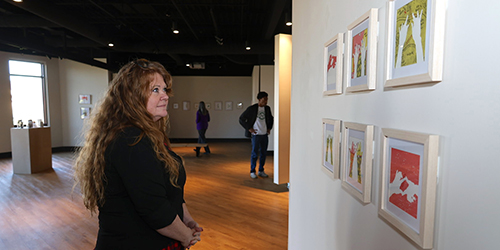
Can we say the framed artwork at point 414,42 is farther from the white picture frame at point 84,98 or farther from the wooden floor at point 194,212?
the white picture frame at point 84,98

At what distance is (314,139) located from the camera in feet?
6.14

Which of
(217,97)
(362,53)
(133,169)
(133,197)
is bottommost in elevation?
(133,197)

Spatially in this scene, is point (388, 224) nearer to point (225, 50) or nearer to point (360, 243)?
point (360, 243)

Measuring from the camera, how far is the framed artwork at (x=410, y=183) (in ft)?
2.43

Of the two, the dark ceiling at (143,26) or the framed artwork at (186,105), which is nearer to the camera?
the dark ceiling at (143,26)

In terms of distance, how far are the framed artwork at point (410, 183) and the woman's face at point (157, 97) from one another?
108 centimetres

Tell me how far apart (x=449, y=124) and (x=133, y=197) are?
3.84ft

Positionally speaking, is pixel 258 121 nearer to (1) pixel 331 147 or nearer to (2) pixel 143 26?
(2) pixel 143 26

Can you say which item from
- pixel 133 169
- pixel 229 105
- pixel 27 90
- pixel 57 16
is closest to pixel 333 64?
pixel 133 169

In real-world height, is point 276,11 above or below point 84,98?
above

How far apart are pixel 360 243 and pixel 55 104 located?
12.5 meters

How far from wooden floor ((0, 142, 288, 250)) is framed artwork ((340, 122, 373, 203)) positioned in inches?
88.9

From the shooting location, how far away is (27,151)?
718cm

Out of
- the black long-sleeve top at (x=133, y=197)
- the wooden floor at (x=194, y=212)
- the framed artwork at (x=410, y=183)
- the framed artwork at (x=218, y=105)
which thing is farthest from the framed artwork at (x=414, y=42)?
the framed artwork at (x=218, y=105)
